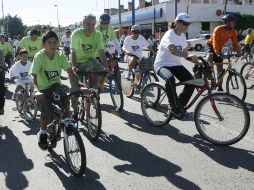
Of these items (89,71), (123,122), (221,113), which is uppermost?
(89,71)

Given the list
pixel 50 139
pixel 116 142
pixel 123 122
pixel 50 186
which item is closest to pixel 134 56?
pixel 123 122

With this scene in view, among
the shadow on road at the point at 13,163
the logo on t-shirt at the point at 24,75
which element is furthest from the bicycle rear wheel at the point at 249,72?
the shadow on road at the point at 13,163

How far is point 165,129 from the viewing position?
7.21 m

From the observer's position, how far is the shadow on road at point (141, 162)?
4898 mm

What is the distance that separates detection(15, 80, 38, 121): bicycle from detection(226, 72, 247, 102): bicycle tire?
434 centimetres

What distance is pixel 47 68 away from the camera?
18.5 feet

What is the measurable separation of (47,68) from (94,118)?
1302mm

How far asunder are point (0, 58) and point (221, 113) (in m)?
4.04

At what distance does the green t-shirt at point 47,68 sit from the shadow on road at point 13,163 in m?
1.07

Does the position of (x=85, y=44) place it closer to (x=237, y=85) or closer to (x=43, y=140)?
(x=43, y=140)

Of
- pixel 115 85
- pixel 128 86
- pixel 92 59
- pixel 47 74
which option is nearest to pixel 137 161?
pixel 47 74

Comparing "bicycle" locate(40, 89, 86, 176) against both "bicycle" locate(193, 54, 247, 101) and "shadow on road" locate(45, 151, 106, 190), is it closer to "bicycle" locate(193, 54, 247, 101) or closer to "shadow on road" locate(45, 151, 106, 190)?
"shadow on road" locate(45, 151, 106, 190)

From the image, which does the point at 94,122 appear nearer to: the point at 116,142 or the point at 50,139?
the point at 116,142

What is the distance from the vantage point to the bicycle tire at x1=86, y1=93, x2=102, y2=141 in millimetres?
6332
